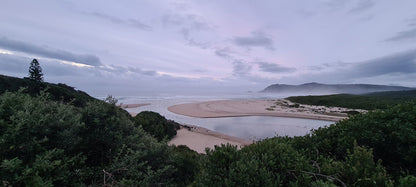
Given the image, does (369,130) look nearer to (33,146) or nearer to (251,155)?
(251,155)

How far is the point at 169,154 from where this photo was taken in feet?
13.4

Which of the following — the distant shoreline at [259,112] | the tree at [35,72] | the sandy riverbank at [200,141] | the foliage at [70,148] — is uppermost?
the tree at [35,72]

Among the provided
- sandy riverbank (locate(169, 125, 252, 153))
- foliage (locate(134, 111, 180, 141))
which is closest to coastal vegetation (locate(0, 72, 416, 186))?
sandy riverbank (locate(169, 125, 252, 153))

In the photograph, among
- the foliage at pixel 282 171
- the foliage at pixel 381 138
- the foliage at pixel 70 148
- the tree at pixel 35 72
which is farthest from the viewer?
the tree at pixel 35 72

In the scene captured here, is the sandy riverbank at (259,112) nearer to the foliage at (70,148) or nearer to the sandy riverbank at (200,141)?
the sandy riverbank at (200,141)

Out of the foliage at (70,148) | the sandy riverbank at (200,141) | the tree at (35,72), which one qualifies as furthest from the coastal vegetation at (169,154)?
the tree at (35,72)

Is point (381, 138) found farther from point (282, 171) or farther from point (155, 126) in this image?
point (155, 126)

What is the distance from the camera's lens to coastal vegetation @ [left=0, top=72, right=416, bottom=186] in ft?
6.69

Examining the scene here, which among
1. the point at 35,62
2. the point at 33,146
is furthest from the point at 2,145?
the point at 35,62

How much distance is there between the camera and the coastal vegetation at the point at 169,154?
6.69 feet

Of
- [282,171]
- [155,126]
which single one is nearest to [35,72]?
[155,126]

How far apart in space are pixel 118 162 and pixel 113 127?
1162mm

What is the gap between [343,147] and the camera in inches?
130

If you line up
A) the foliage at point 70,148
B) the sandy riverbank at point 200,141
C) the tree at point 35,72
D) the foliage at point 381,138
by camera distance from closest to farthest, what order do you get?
the foliage at point 70,148 < the foliage at point 381,138 < the sandy riverbank at point 200,141 < the tree at point 35,72
